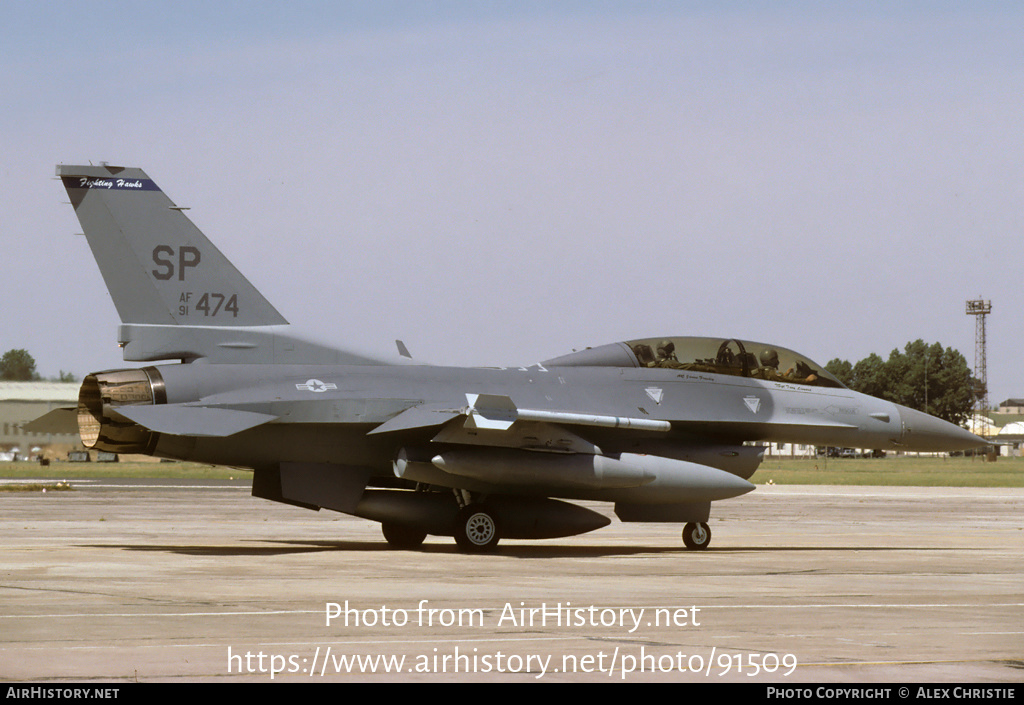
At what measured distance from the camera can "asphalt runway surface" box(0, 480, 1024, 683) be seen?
770 centimetres

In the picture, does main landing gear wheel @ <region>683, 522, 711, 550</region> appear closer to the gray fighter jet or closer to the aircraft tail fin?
the gray fighter jet

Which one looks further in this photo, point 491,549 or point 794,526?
point 794,526

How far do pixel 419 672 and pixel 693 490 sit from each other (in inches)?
443

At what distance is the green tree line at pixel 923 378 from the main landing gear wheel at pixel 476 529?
9626 centimetres

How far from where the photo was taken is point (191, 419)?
16688mm

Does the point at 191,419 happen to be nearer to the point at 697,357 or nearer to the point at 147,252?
the point at 147,252

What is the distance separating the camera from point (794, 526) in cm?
2627

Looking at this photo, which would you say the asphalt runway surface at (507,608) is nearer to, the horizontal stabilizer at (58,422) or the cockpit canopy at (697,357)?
the horizontal stabilizer at (58,422)

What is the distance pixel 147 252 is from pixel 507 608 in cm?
971

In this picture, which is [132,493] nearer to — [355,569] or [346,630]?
[355,569]

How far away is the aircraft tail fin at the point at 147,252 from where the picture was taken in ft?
58.8

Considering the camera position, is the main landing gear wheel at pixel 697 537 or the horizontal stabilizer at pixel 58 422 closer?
the horizontal stabilizer at pixel 58 422

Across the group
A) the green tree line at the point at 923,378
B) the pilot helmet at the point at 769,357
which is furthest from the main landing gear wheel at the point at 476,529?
the green tree line at the point at 923,378
